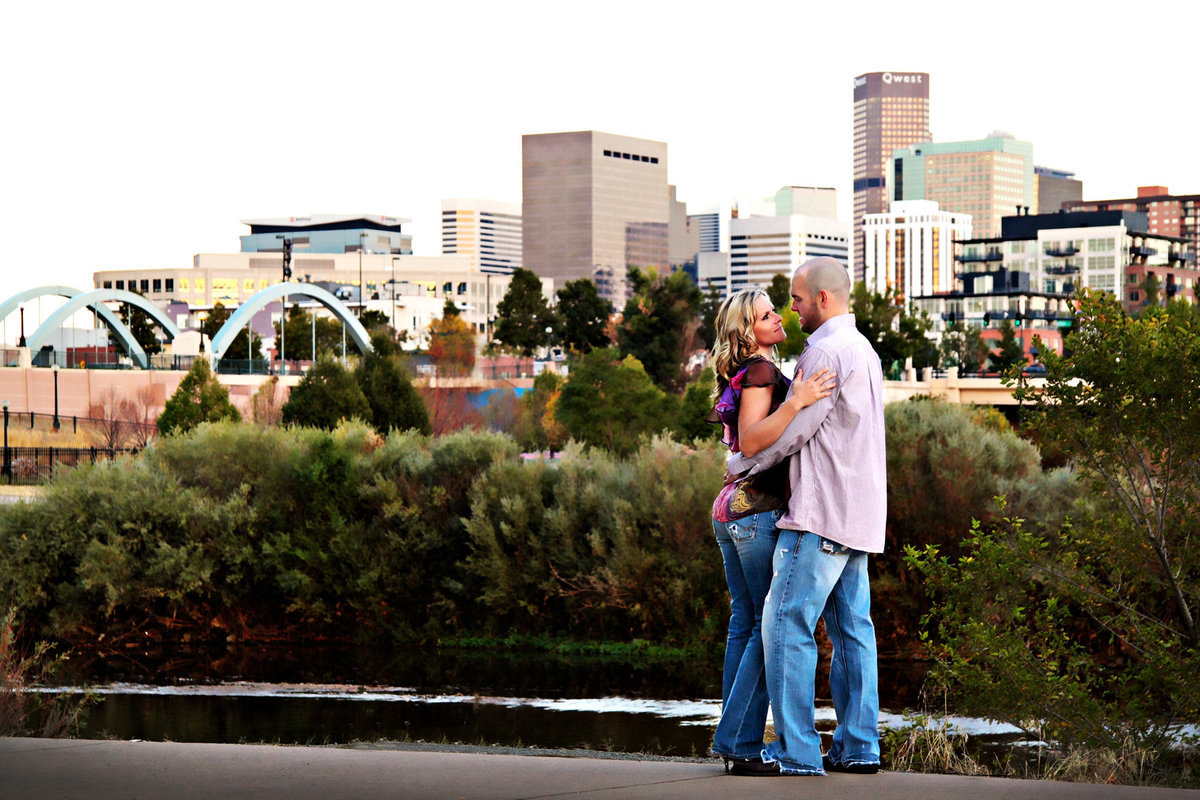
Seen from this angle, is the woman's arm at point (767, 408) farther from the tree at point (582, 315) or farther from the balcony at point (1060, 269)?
the balcony at point (1060, 269)

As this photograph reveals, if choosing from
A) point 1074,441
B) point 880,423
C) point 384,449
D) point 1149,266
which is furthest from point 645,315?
point 1149,266

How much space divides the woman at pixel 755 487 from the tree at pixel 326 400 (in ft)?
98.6

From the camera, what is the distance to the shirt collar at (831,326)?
545 centimetres

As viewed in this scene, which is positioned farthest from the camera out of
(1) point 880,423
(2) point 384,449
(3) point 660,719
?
(2) point 384,449

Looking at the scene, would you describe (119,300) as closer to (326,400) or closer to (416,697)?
(326,400)

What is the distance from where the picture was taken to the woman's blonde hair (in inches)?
214

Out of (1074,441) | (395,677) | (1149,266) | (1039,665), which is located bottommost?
(395,677)

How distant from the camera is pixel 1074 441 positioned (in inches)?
405

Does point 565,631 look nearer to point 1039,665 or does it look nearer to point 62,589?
point 62,589

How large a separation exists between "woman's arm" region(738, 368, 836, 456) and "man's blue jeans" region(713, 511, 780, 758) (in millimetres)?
342

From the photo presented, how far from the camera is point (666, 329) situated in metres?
74.1

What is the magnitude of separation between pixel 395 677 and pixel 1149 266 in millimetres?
151996

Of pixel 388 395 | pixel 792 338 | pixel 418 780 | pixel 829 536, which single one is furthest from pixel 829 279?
pixel 792 338

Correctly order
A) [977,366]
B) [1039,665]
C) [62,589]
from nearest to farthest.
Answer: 1. [1039,665]
2. [62,589]
3. [977,366]
